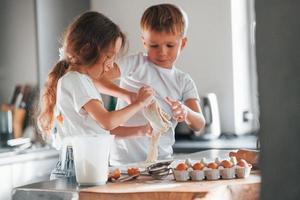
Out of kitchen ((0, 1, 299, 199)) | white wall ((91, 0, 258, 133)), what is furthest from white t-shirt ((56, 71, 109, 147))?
white wall ((91, 0, 258, 133))

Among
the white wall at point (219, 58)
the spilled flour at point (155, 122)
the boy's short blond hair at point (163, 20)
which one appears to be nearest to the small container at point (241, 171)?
the spilled flour at point (155, 122)

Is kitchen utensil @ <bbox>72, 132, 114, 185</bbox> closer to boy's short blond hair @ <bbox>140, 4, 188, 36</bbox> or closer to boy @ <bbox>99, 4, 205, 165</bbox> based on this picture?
boy @ <bbox>99, 4, 205, 165</bbox>

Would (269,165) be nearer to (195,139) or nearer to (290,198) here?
(290,198)

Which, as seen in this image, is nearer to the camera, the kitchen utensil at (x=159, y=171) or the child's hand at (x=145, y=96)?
the kitchen utensil at (x=159, y=171)

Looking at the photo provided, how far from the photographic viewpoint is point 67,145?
50.3 inches

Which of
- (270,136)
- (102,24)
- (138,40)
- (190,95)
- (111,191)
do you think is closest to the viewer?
(270,136)

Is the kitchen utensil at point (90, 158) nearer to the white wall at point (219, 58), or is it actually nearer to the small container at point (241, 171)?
the small container at point (241, 171)

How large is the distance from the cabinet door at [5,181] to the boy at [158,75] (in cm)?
67

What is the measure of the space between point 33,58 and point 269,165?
286cm

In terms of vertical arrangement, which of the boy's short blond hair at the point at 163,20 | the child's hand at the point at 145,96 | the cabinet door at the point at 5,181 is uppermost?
the boy's short blond hair at the point at 163,20

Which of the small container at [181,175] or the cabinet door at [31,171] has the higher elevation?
the small container at [181,175]

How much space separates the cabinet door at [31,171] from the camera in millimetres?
2496

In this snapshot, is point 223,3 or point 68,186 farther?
point 223,3

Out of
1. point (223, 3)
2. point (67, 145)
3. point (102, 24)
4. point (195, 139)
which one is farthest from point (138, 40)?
point (67, 145)
